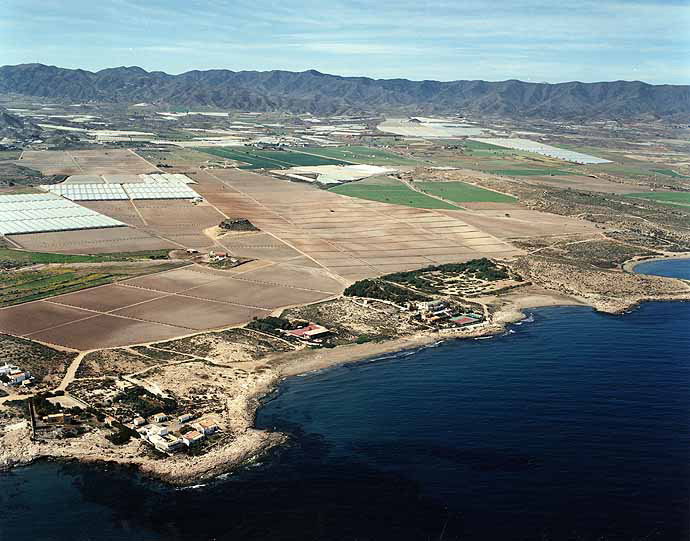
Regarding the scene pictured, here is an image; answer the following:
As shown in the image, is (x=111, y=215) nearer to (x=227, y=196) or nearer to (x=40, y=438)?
(x=227, y=196)

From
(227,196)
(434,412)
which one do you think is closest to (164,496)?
(434,412)

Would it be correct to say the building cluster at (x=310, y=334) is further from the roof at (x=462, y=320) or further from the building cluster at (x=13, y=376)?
the building cluster at (x=13, y=376)

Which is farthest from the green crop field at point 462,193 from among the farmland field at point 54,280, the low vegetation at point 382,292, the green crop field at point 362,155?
the farmland field at point 54,280

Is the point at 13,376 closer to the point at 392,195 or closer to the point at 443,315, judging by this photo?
the point at 443,315

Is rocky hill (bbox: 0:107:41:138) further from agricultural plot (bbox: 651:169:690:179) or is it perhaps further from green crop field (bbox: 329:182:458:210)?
agricultural plot (bbox: 651:169:690:179)

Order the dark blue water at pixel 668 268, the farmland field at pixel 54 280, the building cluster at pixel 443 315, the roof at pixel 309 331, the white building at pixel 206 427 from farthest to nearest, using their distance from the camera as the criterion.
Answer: the dark blue water at pixel 668 268 → the farmland field at pixel 54 280 → the building cluster at pixel 443 315 → the roof at pixel 309 331 → the white building at pixel 206 427

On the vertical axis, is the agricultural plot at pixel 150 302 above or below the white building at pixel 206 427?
above

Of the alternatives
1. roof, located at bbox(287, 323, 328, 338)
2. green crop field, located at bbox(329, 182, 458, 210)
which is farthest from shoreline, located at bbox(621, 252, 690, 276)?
roof, located at bbox(287, 323, 328, 338)

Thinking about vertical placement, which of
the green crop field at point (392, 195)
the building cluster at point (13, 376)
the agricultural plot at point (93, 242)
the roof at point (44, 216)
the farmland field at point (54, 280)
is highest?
the green crop field at point (392, 195)
